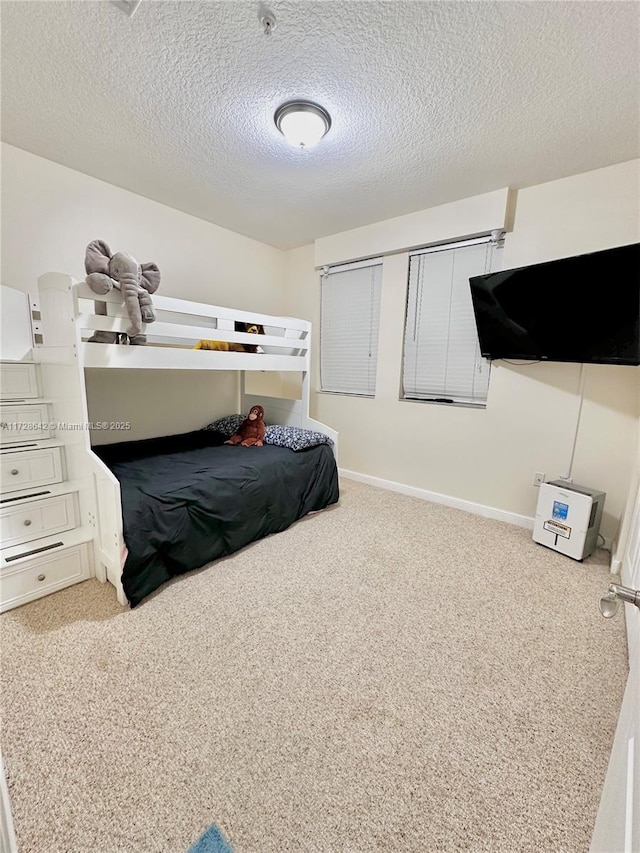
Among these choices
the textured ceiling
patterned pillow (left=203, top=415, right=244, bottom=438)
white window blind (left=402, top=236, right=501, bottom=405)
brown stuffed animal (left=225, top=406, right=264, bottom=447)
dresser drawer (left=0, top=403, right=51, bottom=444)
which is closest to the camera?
the textured ceiling

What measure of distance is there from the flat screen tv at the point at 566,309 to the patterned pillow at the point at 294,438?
1429mm

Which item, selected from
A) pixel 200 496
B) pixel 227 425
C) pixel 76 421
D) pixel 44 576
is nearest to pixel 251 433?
pixel 227 425

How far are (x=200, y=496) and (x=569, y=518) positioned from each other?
2257 mm

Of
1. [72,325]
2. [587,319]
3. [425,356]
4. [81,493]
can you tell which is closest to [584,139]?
[587,319]

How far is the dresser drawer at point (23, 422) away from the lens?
1.88 meters

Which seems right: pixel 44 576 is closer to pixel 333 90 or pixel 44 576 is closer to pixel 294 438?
pixel 294 438

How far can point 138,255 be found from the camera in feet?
8.98

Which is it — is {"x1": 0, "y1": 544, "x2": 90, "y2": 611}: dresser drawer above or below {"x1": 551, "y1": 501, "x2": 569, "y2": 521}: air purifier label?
below

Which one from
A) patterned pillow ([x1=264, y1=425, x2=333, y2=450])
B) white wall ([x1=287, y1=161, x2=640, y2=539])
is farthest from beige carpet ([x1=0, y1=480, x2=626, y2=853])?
patterned pillow ([x1=264, y1=425, x2=333, y2=450])

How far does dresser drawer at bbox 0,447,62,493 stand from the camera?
5.90ft

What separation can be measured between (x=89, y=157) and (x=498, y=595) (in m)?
3.51

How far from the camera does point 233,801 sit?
98 cm

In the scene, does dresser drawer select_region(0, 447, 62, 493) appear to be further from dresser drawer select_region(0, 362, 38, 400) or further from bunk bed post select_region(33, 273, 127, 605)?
dresser drawer select_region(0, 362, 38, 400)

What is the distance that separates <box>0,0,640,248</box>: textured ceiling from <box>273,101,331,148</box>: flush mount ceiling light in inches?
1.9
